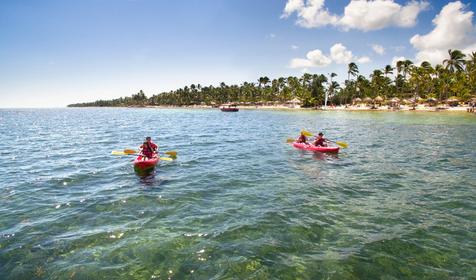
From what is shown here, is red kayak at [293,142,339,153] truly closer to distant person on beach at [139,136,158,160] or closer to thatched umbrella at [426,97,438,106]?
distant person on beach at [139,136,158,160]

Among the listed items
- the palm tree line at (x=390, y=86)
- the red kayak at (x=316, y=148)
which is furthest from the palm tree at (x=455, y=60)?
the red kayak at (x=316, y=148)

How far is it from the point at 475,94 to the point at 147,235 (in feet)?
359

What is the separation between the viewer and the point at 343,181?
16.0m

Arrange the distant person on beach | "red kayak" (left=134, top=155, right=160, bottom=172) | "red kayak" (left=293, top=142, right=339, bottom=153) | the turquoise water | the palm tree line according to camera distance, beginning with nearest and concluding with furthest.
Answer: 1. the turquoise water
2. "red kayak" (left=134, top=155, right=160, bottom=172)
3. the distant person on beach
4. "red kayak" (left=293, top=142, right=339, bottom=153)
5. the palm tree line

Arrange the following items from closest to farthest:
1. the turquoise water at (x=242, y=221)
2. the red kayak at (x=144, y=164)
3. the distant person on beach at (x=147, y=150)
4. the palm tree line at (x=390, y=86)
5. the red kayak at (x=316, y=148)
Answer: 1. the turquoise water at (x=242, y=221)
2. the red kayak at (x=144, y=164)
3. the distant person on beach at (x=147, y=150)
4. the red kayak at (x=316, y=148)
5. the palm tree line at (x=390, y=86)

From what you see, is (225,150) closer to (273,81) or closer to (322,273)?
(322,273)

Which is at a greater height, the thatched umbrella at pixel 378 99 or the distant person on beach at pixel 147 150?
the thatched umbrella at pixel 378 99

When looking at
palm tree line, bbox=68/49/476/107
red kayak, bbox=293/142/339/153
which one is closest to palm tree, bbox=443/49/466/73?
palm tree line, bbox=68/49/476/107

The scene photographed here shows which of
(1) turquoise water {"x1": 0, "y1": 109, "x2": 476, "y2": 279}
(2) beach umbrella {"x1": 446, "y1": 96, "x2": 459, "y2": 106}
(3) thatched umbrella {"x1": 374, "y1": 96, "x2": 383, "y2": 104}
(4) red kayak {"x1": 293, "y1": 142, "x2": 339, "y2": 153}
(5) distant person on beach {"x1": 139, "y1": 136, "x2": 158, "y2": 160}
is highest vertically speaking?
(3) thatched umbrella {"x1": 374, "y1": 96, "x2": 383, "y2": 104}

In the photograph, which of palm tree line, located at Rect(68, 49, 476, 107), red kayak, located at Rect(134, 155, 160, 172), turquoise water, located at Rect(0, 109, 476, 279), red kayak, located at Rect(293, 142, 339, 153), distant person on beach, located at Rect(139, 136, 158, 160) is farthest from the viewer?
palm tree line, located at Rect(68, 49, 476, 107)

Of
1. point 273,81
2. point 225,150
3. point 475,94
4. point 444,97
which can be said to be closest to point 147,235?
point 225,150

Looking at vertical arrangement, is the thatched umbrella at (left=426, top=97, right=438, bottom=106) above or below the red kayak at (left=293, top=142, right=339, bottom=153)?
above

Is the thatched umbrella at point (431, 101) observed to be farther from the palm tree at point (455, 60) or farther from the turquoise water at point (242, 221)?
the turquoise water at point (242, 221)

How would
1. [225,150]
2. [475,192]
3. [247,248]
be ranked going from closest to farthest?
1. [247,248]
2. [475,192]
3. [225,150]
